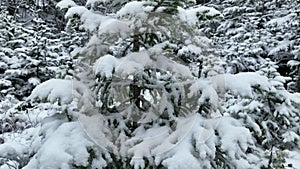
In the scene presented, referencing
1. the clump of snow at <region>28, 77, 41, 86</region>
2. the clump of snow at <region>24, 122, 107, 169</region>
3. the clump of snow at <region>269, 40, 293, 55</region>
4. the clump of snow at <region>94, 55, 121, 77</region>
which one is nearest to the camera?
the clump of snow at <region>24, 122, 107, 169</region>

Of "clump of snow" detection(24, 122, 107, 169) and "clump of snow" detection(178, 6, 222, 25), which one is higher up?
"clump of snow" detection(178, 6, 222, 25)

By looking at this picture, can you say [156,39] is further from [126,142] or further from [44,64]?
[44,64]

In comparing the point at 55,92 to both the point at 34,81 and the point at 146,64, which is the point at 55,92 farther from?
the point at 34,81

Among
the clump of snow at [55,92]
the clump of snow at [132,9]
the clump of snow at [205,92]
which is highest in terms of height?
the clump of snow at [132,9]

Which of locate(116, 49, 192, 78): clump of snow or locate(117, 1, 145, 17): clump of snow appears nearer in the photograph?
locate(116, 49, 192, 78): clump of snow

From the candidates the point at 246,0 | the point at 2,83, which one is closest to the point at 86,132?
the point at 2,83

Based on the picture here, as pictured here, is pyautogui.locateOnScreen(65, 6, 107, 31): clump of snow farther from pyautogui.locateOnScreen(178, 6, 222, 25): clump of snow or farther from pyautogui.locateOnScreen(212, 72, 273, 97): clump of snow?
pyautogui.locateOnScreen(212, 72, 273, 97): clump of snow

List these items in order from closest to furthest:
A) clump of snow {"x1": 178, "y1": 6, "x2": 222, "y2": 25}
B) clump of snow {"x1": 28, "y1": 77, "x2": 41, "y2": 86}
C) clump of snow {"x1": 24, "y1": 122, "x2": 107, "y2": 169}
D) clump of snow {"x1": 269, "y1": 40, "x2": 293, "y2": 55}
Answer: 1. clump of snow {"x1": 24, "y1": 122, "x2": 107, "y2": 169}
2. clump of snow {"x1": 178, "y1": 6, "x2": 222, "y2": 25}
3. clump of snow {"x1": 28, "y1": 77, "x2": 41, "y2": 86}
4. clump of snow {"x1": 269, "y1": 40, "x2": 293, "y2": 55}

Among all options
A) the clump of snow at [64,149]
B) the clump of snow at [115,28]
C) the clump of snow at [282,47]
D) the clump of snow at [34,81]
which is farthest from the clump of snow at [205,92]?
the clump of snow at [282,47]

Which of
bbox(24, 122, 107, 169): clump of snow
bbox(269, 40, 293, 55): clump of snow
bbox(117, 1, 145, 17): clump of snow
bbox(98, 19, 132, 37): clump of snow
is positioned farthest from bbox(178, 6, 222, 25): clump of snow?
bbox(269, 40, 293, 55): clump of snow

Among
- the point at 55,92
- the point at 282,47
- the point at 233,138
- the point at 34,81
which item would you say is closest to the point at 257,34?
the point at 282,47

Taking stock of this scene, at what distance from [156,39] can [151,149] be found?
3.41 feet

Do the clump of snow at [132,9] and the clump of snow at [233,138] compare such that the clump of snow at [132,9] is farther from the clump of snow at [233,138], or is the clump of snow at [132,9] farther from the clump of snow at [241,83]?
the clump of snow at [233,138]

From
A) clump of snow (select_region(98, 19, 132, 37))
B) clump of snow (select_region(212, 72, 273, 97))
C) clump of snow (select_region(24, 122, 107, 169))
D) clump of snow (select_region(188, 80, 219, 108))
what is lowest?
clump of snow (select_region(24, 122, 107, 169))
